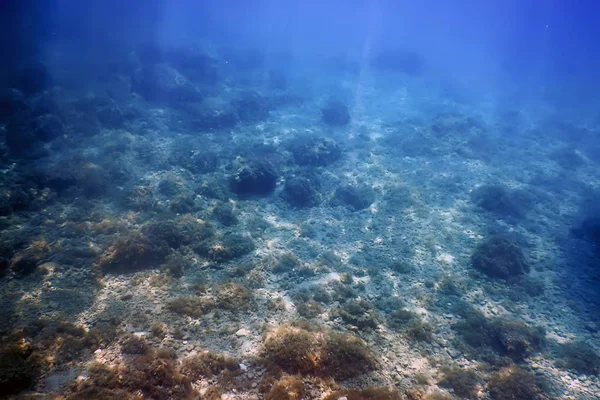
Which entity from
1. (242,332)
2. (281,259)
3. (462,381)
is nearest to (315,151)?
(281,259)

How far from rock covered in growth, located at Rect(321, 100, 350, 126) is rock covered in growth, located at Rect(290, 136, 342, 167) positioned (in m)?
7.16

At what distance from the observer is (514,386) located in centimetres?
865

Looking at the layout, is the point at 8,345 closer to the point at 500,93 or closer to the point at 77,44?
the point at 77,44

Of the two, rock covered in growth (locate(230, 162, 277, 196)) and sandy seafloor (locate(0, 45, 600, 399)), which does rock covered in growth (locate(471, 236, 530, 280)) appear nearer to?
sandy seafloor (locate(0, 45, 600, 399))

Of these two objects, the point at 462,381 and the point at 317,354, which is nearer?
the point at 317,354

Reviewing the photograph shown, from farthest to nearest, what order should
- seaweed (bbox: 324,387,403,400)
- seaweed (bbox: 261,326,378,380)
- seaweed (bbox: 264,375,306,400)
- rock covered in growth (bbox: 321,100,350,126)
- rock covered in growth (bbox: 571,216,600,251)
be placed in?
rock covered in growth (bbox: 321,100,350,126)
rock covered in growth (bbox: 571,216,600,251)
seaweed (bbox: 261,326,378,380)
seaweed (bbox: 324,387,403,400)
seaweed (bbox: 264,375,306,400)

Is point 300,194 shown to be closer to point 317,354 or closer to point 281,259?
point 281,259

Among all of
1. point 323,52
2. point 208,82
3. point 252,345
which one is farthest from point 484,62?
point 252,345

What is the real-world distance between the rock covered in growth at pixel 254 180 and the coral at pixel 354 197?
4182mm

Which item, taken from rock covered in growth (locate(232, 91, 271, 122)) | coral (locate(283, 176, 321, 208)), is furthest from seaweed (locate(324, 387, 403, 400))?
rock covered in growth (locate(232, 91, 271, 122))

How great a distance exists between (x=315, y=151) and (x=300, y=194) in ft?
19.6

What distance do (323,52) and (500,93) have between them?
36.3 m

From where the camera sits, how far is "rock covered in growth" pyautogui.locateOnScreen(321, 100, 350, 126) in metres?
30.3

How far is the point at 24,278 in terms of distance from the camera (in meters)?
9.90
